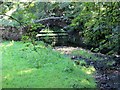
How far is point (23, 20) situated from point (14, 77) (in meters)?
2.06

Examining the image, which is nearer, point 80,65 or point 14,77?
point 14,77

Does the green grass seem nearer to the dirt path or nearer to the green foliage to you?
the dirt path

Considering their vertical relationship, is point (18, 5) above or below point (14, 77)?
above

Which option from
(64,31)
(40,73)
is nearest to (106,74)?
(40,73)

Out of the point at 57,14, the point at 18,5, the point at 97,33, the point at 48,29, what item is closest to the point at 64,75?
the point at 97,33

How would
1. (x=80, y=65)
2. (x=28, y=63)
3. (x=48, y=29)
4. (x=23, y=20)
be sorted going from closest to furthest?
1. (x=23, y=20)
2. (x=28, y=63)
3. (x=80, y=65)
4. (x=48, y=29)

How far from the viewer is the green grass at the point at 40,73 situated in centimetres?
352

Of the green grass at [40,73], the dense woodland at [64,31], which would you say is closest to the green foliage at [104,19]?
the dense woodland at [64,31]

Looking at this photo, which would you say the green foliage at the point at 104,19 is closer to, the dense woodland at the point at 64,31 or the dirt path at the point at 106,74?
the dense woodland at the point at 64,31

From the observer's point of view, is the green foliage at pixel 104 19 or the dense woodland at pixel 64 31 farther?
the green foliage at pixel 104 19

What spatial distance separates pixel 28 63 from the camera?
15.5 feet

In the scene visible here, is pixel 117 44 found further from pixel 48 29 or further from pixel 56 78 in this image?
pixel 48 29

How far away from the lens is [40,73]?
404 cm

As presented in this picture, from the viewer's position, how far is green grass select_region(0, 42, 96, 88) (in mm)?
3520
